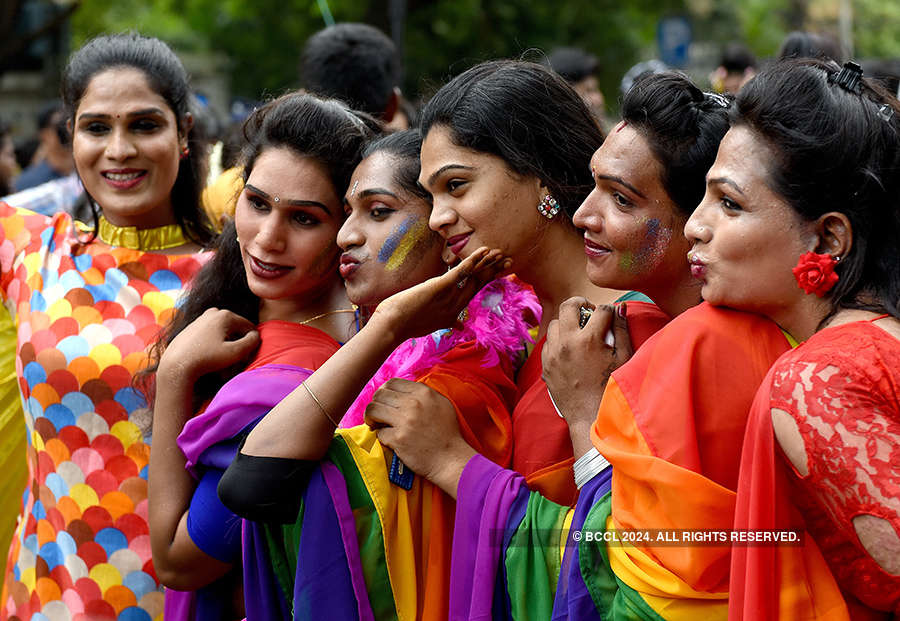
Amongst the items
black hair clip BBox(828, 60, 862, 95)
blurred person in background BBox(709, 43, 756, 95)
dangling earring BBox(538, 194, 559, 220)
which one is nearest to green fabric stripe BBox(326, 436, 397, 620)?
dangling earring BBox(538, 194, 559, 220)

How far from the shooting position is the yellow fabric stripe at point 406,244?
2.60m

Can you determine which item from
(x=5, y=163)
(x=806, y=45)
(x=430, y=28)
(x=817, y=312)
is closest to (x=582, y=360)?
(x=817, y=312)

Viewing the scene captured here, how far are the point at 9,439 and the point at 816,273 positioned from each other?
2930 millimetres

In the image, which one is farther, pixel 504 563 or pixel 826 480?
pixel 504 563

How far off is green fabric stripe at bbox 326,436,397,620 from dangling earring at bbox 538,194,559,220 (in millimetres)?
736

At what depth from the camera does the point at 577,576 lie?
2.09m

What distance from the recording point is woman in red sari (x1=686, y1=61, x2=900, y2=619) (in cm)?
173

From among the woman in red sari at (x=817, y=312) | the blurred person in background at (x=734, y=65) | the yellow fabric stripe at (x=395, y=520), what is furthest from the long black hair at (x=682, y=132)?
the blurred person in background at (x=734, y=65)

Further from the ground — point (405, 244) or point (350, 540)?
point (405, 244)

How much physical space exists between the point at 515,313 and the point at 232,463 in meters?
0.81

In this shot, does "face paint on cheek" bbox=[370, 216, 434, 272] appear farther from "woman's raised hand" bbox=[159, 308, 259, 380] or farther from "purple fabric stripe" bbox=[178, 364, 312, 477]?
"woman's raised hand" bbox=[159, 308, 259, 380]

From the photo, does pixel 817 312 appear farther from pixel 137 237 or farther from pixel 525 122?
pixel 137 237

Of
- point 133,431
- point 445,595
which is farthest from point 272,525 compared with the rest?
point 133,431

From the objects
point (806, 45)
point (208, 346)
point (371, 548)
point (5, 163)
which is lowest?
point (371, 548)
